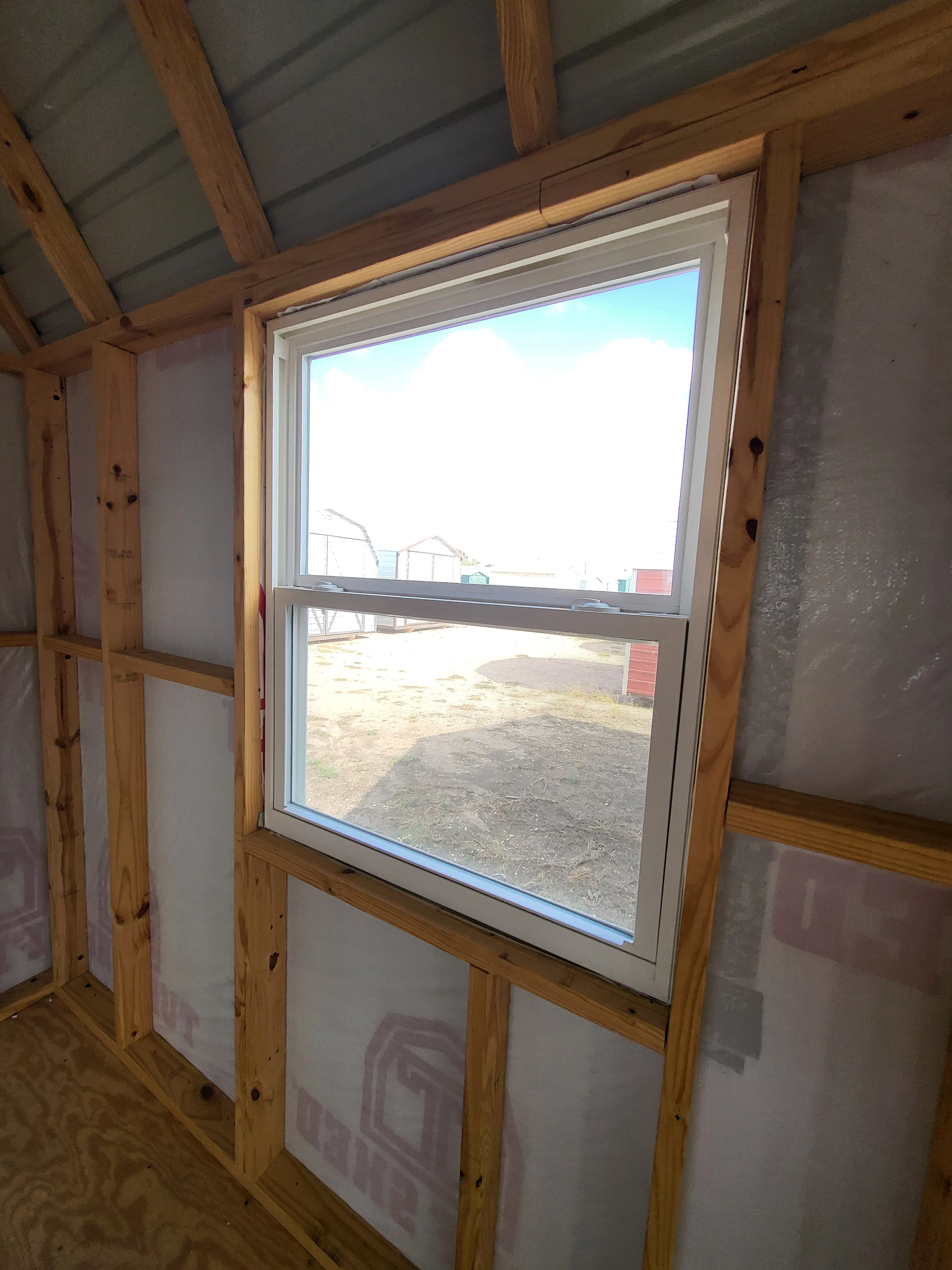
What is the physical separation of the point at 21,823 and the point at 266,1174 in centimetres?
149

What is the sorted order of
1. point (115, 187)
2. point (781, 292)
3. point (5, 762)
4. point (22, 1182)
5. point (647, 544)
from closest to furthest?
point (781, 292) → point (647, 544) → point (115, 187) → point (22, 1182) → point (5, 762)

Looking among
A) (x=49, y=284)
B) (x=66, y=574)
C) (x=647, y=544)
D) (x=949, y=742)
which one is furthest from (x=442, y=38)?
(x=66, y=574)

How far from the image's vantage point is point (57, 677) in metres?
1.84

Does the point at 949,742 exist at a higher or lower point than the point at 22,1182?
higher

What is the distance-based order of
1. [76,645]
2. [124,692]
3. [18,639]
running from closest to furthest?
[124,692], [76,645], [18,639]

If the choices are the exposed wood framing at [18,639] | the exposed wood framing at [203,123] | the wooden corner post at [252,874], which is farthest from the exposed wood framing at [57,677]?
the exposed wood framing at [203,123]

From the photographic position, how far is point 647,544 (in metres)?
0.87

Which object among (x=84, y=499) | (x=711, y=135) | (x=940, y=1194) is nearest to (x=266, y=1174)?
(x=940, y=1194)

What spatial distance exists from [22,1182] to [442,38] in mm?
2768

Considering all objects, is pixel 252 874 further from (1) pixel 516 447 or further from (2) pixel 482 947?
(1) pixel 516 447

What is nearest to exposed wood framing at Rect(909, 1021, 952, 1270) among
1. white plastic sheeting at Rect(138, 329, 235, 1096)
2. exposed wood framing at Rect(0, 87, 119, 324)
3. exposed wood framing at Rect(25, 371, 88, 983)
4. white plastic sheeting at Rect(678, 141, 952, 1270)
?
white plastic sheeting at Rect(678, 141, 952, 1270)

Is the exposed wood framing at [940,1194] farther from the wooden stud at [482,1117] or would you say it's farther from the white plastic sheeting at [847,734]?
the wooden stud at [482,1117]

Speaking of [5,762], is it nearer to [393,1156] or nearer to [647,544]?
[393,1156]

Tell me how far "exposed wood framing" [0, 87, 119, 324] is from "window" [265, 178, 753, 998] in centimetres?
71
